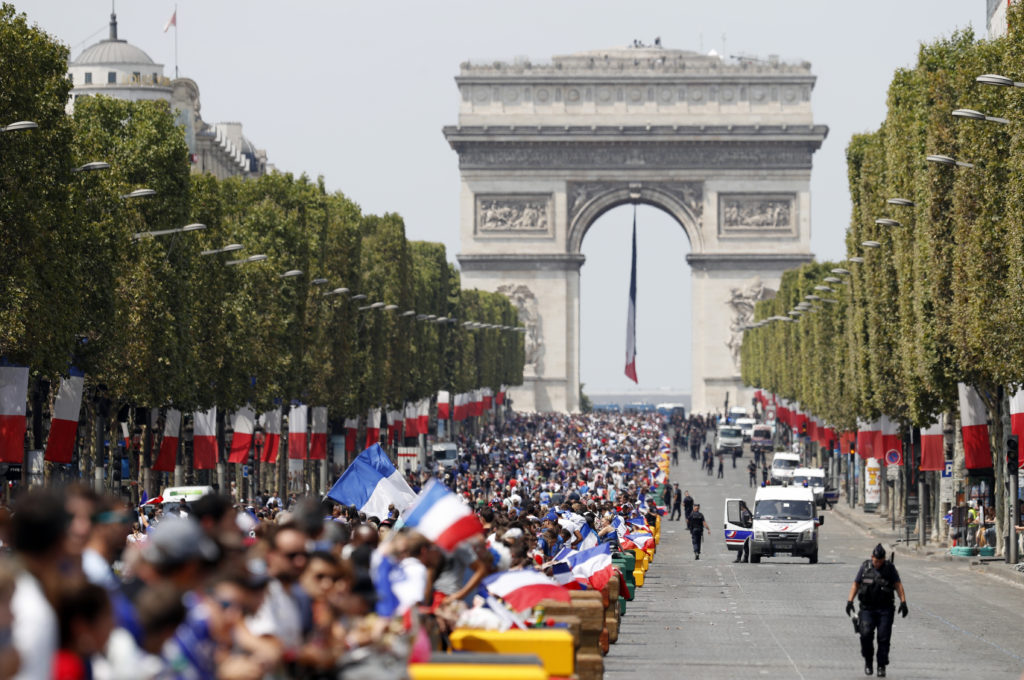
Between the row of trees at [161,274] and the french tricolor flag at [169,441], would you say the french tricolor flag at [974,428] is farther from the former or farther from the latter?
the french tricolor flag at [169,441]

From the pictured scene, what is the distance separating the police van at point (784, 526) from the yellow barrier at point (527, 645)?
36618mm

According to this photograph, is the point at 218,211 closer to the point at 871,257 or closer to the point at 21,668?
the point at 871,257

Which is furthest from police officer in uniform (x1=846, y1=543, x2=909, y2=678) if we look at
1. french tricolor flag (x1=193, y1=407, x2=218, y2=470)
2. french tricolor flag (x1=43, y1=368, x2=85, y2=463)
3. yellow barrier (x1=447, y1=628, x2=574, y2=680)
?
french tricolor flag (x1=193, y1=407, x2=218, y2=470)

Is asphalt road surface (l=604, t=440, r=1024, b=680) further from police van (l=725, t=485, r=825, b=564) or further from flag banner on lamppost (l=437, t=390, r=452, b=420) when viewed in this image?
flag banner on lamppost (l=437, t=390, r=452, b=420)

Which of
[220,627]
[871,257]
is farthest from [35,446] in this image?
[220,627]

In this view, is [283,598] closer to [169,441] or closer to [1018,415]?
[1018,415]

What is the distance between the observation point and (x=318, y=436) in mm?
64812

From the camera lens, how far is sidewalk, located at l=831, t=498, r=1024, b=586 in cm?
4524

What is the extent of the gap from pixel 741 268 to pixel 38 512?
138050 millimetres

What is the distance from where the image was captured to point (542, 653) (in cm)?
1630

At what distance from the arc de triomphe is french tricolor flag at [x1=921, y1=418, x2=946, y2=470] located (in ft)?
298

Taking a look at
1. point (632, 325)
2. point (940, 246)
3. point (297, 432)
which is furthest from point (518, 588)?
point (632, 325)

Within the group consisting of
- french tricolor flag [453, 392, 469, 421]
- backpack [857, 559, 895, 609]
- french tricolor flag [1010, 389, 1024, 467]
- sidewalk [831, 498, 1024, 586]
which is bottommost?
sidewalk [831, 498, 1024, 586]

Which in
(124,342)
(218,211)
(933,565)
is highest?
(218,211)
